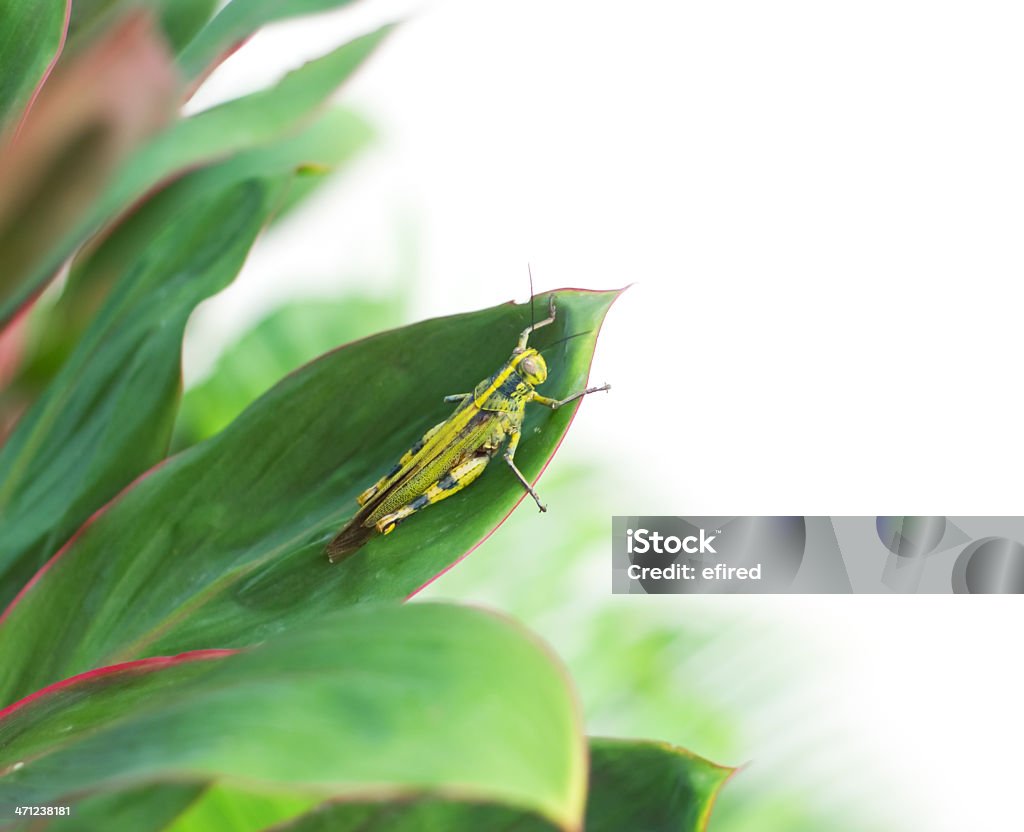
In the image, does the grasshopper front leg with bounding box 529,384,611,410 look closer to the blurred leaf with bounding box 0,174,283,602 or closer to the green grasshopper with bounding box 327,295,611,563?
the green grasshopper with bounding box 327,295,611,563

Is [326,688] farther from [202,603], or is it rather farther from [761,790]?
[761,790]

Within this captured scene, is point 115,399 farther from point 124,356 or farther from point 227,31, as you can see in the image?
point 227,31

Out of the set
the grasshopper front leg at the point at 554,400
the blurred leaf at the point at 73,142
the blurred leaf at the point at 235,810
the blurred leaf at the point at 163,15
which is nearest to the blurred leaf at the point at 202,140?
the blurred leaf at the point at 73,142

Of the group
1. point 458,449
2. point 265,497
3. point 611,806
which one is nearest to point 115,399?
point 265,497

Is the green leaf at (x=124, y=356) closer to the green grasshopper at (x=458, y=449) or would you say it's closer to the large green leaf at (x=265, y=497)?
the large green leaf at (x=265, y=497)

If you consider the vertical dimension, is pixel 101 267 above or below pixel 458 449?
above

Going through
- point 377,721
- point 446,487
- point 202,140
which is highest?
point 202,140

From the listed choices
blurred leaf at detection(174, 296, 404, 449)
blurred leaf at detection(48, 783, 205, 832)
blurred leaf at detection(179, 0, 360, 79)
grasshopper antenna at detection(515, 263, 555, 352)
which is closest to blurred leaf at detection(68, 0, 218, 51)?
blurred leaf at detection(179, 0, 360, 79)
